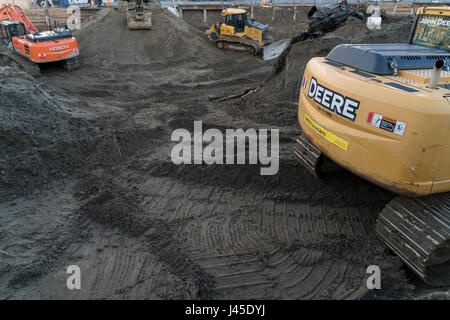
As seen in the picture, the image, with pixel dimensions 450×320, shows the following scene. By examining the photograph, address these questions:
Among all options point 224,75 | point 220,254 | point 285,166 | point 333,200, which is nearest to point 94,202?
point 220,254

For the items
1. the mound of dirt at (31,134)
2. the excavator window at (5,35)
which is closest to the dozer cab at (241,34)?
the excavator window at (5,35)

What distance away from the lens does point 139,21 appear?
15.8 metres

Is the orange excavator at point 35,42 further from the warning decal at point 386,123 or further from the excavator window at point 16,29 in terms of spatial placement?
the warning decal at point 386,123

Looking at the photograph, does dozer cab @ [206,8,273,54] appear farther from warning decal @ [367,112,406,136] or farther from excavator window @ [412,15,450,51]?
warning decal @ [367,112,406,136]

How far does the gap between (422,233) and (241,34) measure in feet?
48.6

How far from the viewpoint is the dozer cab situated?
15922 millimetres

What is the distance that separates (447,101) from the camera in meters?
2.88

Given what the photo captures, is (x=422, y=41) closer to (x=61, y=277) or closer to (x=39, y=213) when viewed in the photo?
(x=61, y=277)

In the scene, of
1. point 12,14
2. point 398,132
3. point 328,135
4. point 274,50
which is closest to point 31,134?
point 328,135

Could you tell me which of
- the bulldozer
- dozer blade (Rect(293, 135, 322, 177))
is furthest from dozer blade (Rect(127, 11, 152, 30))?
dozer blade (Rect(293, 135, 322, 177))

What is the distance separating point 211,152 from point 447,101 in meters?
4.03

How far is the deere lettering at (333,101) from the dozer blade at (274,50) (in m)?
11.8

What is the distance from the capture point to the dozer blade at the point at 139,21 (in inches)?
619

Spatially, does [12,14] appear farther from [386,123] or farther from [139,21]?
[386,123]
